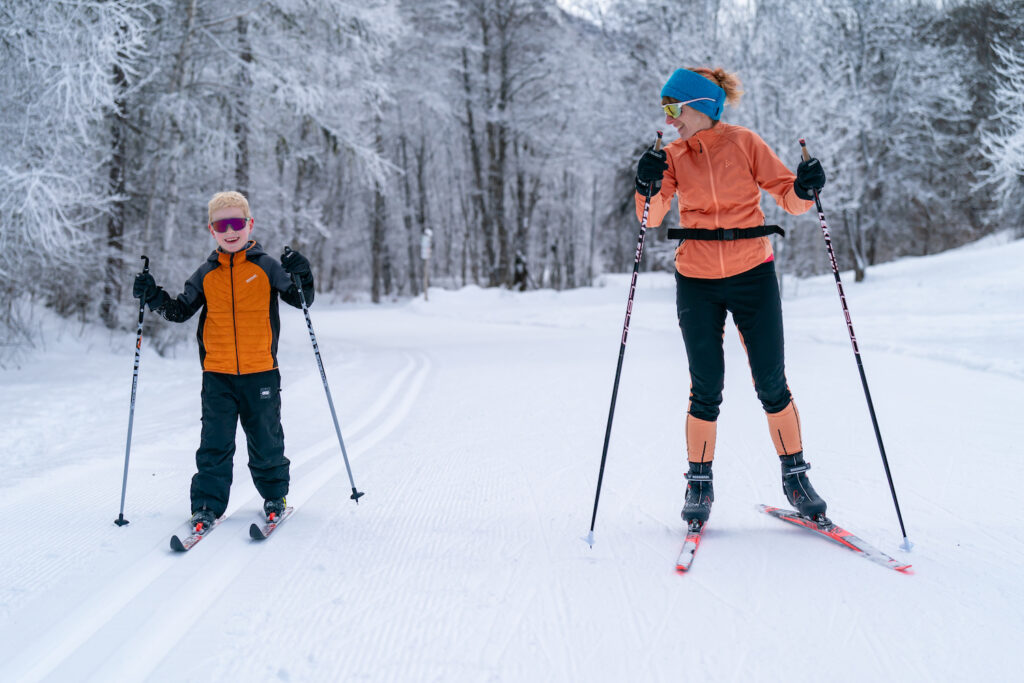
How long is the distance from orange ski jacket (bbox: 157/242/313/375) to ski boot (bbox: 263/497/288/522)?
0.68 metres

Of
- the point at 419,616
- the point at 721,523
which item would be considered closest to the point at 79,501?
the point at 419,616

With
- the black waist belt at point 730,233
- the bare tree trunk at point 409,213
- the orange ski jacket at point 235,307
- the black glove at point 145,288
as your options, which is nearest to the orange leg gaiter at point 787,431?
the black waist belt at point 730,233

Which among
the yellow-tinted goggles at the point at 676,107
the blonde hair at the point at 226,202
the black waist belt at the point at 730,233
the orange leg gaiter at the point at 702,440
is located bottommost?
the orange leg gaiter at the point at 702,440

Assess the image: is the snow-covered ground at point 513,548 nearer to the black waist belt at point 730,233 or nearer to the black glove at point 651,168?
the black waist belt at point 730,233

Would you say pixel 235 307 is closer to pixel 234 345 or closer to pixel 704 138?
pixel 234 345

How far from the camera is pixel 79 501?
3766 millimetres

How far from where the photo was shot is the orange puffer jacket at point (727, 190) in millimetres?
3195

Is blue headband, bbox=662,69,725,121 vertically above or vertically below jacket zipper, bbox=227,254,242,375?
above

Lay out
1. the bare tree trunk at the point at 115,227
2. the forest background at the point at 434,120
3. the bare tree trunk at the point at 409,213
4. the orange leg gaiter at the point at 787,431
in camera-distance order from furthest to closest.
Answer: the bare tree trunk at the point at 409,213, the bare tree trunk at the point at 115,227, the forest background at the point at 434,120, the orange leg gaiter at the point at 787,431

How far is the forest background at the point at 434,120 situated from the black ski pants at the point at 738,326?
20.8ft

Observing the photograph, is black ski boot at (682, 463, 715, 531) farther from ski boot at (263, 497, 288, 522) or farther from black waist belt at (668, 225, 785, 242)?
ski boot at (263, 497, 288, 522)

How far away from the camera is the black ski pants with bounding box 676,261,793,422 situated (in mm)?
3215

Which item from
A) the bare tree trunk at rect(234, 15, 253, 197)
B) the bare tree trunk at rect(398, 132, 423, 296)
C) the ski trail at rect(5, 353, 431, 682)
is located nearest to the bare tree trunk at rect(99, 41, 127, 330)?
the bare tree trunk at rect(234, 15, 253, 197)

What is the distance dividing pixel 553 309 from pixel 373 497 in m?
16.2
